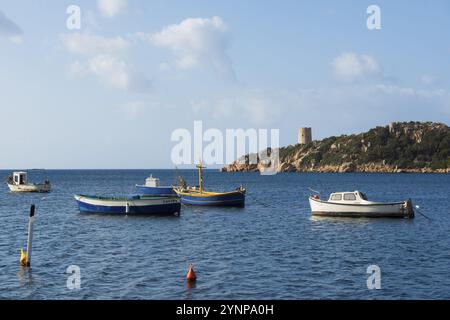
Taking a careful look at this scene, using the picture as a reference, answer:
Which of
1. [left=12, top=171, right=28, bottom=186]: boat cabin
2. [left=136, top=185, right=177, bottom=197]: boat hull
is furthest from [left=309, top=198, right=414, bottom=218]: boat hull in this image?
[left=12, top=171, right=28, bottom=186]: boat cabin

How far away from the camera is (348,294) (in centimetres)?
2508

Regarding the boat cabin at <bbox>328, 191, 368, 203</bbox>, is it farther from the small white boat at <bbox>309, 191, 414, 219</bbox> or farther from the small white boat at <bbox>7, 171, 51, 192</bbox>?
the small white boat at <bbox>7, 171, 51, 192</bbox>

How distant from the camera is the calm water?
2570 centimetres

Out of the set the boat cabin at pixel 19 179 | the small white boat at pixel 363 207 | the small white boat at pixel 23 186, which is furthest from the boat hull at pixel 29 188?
the small white boat at pixel 363 207

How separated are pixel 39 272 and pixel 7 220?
32527mm

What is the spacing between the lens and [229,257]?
35000 millimetres

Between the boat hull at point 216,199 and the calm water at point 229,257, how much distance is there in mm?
10090

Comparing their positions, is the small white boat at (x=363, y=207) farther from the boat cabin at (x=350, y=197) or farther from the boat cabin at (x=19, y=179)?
the boat cabin at (x=19, y=179)

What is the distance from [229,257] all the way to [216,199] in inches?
1409

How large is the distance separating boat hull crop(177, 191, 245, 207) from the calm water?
1009 centimetres

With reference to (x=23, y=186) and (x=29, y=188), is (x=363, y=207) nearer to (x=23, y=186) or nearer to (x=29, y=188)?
(x=29, y=188)

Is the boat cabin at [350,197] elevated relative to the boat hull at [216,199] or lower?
elevated

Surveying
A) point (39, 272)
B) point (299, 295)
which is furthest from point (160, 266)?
point (299, 295)

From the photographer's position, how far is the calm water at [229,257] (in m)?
25.7
